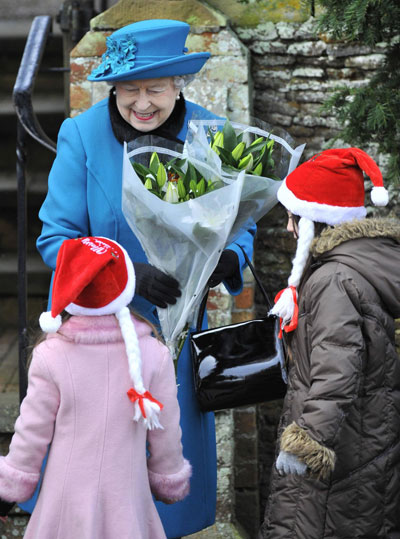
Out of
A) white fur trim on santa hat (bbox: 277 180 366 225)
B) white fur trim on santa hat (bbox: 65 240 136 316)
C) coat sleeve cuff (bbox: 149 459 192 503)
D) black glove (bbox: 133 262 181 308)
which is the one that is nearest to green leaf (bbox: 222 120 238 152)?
white fur trim on santa hat (bbox: 277 180 366 225)

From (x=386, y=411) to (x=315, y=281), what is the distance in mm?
465

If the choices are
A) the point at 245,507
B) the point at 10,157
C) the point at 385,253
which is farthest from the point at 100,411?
the point at 10,157

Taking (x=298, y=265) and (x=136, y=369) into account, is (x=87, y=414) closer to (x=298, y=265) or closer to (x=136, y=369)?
(x=136, y=369)

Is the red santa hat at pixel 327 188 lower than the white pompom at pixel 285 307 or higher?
higher

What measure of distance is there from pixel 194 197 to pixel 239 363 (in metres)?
0.61

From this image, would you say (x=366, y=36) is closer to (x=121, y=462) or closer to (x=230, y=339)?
(x=230, y=339)

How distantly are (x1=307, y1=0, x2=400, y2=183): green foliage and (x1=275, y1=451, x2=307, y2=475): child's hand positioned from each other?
4.47 ft

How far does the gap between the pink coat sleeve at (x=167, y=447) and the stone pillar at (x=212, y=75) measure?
4.70ft

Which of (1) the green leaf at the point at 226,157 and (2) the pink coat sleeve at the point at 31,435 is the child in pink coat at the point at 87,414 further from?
(1) the green leaf at the point at 226,157

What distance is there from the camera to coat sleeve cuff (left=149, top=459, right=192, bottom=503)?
255 centimetres

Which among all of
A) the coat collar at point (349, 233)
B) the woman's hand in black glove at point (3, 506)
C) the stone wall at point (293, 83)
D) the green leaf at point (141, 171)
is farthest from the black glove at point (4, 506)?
the stone wall at point (293, 83)

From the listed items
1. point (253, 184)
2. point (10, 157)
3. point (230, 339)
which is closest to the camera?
point (253, 184)

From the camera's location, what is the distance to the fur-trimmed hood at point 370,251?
263cm

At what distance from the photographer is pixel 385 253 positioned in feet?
8.80
